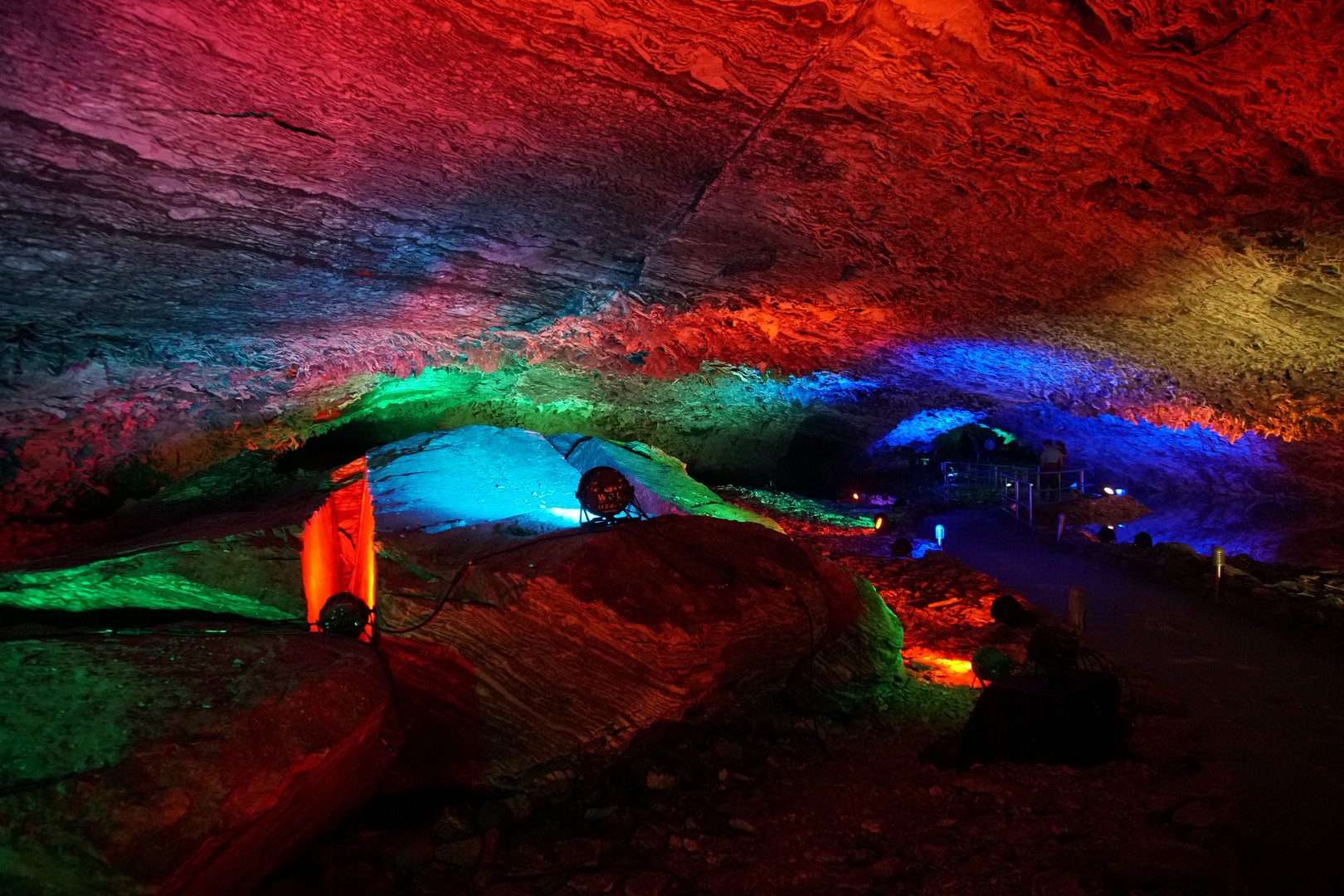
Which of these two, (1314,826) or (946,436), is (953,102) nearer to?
(1314,826)

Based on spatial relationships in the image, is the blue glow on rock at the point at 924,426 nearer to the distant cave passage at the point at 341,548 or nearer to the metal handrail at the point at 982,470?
the metal handrail at the point at 982,470

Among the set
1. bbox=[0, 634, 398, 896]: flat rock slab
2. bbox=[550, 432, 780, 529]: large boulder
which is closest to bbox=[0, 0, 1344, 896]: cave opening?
bbox=[0, 634, 398, 896]: flat rock slab

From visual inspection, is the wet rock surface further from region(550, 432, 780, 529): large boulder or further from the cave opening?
region(550, 432, 780, 529): large boulder

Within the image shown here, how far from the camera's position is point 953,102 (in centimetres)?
260

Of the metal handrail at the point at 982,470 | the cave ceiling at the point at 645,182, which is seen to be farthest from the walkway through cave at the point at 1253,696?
the metal handrail at the point at 982,470

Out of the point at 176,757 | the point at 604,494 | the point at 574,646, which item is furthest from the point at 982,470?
the point at 176,757

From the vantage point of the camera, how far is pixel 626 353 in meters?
6.53

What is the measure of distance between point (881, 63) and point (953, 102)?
1.37 feet

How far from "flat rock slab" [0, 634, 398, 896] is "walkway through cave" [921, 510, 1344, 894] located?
373cm

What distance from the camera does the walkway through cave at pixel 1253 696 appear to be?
2633 mm

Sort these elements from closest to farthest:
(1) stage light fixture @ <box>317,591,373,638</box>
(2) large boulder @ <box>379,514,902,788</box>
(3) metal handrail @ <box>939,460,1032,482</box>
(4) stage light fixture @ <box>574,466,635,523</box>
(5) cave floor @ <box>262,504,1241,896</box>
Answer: (5) cave floor @ <box>262,504,1241,896</box>, (2) large boulder @ <box>379,514,902,788</box>, (1) stage light fixture @ <box>317,591,373,638</box>, (4) stage light fixture @ <box>574,466,635,523</box>, (3) metal handrail @ <box>939,460,1032,482</box>

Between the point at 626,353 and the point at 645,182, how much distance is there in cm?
334

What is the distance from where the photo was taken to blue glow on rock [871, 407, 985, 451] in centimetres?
1220

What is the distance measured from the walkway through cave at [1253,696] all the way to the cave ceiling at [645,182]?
228cm
